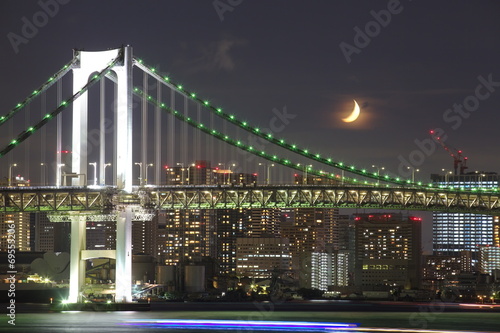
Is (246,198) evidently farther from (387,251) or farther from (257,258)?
(387,251)

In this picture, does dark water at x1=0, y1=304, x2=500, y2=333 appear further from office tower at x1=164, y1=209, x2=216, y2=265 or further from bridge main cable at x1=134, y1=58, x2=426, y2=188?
office tower at x1=164, y1=209, x2=216, y2=265

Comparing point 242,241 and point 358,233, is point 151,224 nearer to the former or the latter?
point 242,241

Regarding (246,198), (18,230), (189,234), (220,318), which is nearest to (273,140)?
(246,198)

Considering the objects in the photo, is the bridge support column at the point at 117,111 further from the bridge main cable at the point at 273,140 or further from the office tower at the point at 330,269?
the office tower at the point at 330,269

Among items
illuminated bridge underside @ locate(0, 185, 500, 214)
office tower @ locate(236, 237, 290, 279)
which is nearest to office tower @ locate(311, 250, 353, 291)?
office tower @ locate(236, 237, 290, 279)

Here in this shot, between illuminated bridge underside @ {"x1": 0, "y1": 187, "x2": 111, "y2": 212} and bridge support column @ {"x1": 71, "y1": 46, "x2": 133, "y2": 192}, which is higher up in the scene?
A: bridge support column @ {"x1": 71, "y1": 46, "x2": 133, "y2": 192}
